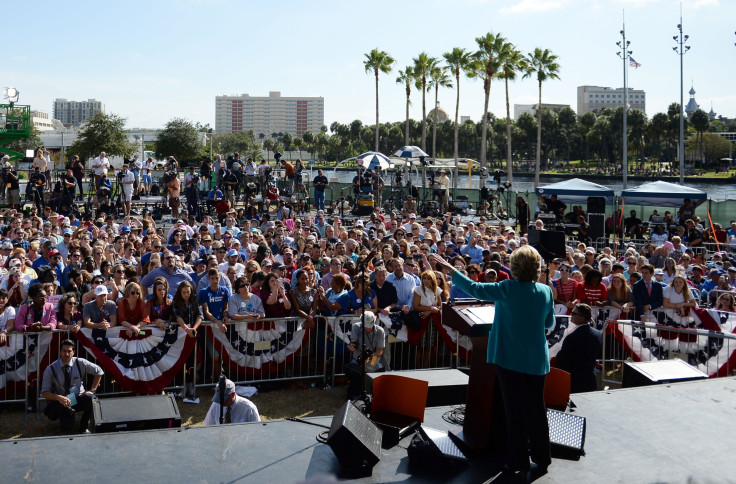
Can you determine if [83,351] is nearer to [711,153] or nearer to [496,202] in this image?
[496,202]

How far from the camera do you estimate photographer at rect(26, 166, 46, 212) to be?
22.0 metres

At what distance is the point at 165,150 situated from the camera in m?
65.0

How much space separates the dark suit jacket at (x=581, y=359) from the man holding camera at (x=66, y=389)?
4920 millimetres

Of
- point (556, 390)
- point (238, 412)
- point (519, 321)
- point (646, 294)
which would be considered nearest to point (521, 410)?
point (519, 321)

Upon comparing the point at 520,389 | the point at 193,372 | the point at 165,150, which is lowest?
the point at 193,372

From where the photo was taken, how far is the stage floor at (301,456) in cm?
461

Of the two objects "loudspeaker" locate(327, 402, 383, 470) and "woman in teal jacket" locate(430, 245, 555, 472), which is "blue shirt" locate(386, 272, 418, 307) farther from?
"woman in teal jacket" locate(430, 245, 555, 472)

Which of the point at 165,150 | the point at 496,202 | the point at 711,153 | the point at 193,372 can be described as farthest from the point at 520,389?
the point at 711,153

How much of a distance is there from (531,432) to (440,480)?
0.65m

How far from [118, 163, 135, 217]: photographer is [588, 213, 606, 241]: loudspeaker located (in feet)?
44.3

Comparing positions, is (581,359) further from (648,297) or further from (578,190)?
(578,190)

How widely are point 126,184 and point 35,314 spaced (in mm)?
14670

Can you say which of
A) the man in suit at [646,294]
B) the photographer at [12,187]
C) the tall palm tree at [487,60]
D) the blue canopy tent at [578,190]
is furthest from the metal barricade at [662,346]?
the tall palm tree at [487,60]

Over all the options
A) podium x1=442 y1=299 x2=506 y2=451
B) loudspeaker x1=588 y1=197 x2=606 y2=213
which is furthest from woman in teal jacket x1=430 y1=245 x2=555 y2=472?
loudspeaker x1=588 y1=197 x2=606 y2=213
